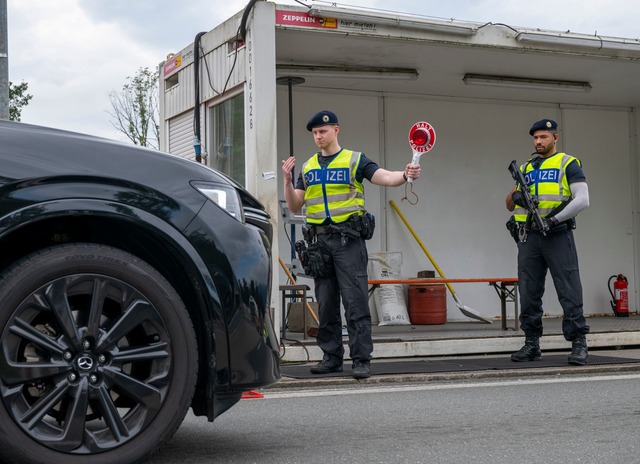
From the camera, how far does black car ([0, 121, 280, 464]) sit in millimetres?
3189

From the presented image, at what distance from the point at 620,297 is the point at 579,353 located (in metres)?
5.41

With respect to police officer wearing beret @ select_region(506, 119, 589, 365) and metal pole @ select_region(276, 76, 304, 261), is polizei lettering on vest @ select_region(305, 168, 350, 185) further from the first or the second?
metal pole @ select_region(276, 76, 304, 261)

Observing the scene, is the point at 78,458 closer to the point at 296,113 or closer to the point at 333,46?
the point at 333,46

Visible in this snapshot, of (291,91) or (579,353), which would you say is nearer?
(579,353)

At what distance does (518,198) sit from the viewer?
26.6 ft

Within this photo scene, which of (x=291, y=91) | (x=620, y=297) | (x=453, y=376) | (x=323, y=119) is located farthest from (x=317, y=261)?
(x=620, y=297)

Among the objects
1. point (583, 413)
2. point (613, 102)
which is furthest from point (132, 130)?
point (583, 413)

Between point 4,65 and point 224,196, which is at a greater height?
point 4,65

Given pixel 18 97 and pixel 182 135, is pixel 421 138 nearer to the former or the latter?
pixel 182 135

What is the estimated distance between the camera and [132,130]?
40625 millimetres

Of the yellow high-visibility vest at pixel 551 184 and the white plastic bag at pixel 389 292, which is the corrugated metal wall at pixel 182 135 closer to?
the white plastic bag at pixel 389 292

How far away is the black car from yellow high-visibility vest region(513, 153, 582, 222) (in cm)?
481

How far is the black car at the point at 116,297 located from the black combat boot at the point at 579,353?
4.90 metres

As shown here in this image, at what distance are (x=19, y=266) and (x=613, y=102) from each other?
1147cm
